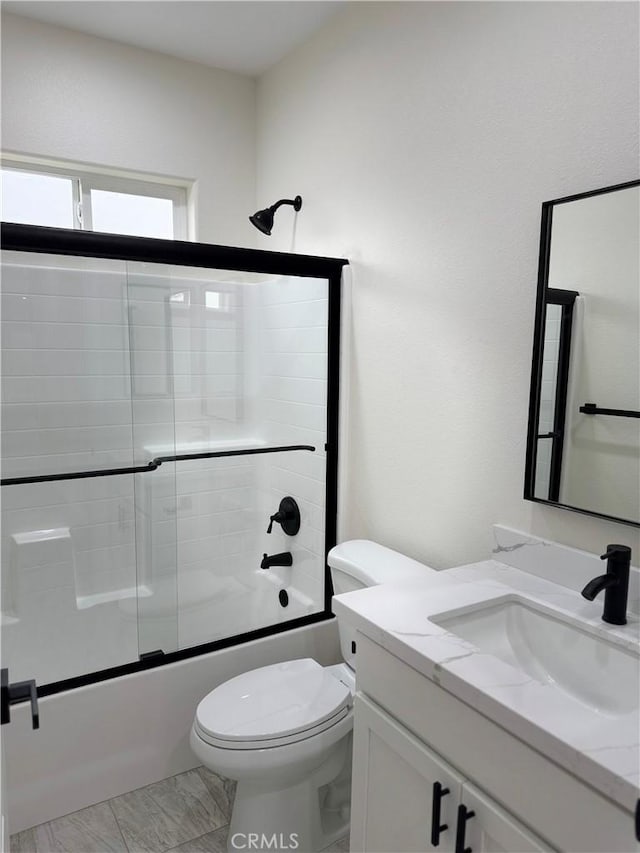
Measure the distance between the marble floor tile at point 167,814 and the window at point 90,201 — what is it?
2171 millimetres

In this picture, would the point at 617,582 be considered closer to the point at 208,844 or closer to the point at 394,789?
the point at 394,789

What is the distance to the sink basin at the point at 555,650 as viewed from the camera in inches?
47.8

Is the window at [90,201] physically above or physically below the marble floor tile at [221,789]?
above

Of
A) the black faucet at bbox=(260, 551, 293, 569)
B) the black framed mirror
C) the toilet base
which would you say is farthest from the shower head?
the toilet base

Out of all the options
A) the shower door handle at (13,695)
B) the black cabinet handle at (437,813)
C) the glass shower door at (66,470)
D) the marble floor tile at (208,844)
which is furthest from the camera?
the glass shower door at (66,470)

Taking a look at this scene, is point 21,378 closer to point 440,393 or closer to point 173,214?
point 173,214

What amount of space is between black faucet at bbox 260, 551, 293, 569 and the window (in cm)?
156

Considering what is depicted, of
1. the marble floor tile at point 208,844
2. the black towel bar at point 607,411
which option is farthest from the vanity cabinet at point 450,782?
the black towel bar at point 607,411

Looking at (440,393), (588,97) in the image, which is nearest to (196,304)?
(440,393)

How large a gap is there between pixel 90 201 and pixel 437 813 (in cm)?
263

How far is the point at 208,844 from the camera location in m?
1.76

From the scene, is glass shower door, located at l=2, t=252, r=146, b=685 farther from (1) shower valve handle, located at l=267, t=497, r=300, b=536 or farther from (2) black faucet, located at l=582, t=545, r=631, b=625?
(2) black faucet, located at l=582, t=545, r=631, b=625

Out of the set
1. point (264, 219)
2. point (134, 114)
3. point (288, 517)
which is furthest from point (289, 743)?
point (134, 114)

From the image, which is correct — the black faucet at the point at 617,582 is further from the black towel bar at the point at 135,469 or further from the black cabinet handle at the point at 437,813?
the black towel bar at the point at 135,469
